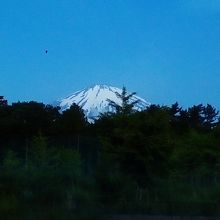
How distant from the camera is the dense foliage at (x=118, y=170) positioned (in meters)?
14.5

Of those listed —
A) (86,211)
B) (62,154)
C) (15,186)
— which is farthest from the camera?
(62,154)

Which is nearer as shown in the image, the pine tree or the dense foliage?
the dense foliage

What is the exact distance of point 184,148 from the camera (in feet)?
97.2

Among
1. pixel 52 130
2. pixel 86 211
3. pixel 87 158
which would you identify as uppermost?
pixel 52 130

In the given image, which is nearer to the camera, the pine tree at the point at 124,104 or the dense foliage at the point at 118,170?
the dense foliage at the point at 118,170

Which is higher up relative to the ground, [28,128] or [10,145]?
[28,128]

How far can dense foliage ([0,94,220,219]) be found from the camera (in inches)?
571

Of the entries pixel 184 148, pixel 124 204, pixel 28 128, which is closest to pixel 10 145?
pixel 184 148

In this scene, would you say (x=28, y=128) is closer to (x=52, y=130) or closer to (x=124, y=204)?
(x=52, y=130)

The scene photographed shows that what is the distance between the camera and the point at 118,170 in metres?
19.1

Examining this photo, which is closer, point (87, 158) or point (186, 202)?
point (186, 202)

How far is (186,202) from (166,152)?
1208cm

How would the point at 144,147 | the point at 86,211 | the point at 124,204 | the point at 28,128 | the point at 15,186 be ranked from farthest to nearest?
the point at 28,128 → the point at 144,147 → the point at 124,204 → the point at 15,186 → the point at 86,211

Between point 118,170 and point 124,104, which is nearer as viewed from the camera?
point 118,170
